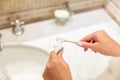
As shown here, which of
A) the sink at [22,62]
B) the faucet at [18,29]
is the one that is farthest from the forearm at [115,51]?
the faucet at [18,29]

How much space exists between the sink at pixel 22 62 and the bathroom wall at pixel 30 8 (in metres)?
0.12

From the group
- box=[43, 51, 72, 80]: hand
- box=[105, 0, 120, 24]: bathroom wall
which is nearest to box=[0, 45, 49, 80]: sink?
box=[43, 51, 72, 80]: hand

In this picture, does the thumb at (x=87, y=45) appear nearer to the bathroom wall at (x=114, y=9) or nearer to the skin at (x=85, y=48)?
the skin at (x=85, y=48)

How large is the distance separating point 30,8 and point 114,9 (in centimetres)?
41

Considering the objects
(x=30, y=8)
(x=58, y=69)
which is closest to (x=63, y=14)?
(x=30, y=8)

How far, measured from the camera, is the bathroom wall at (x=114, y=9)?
113 centimetres

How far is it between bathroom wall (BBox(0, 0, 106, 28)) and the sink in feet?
0.40

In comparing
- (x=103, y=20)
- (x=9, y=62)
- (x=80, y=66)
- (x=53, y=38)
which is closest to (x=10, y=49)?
(x=9, y=62)

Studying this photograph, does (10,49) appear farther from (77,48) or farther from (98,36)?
(98,36)

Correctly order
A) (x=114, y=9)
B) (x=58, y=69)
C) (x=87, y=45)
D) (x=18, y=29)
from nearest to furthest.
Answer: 1. (x=58, y=69)
2. (x=87, y=45)
3. (x=18, y=29)
4. (x=114, y=9)

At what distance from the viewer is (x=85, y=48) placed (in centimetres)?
84

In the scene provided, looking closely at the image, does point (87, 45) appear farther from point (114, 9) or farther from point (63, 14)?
point (114, 9)

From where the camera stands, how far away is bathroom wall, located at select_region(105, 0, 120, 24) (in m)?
1.13

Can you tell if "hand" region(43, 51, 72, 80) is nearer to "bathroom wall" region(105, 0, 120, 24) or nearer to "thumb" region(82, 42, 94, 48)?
"thumb" region(82, 42, 94, 48)
